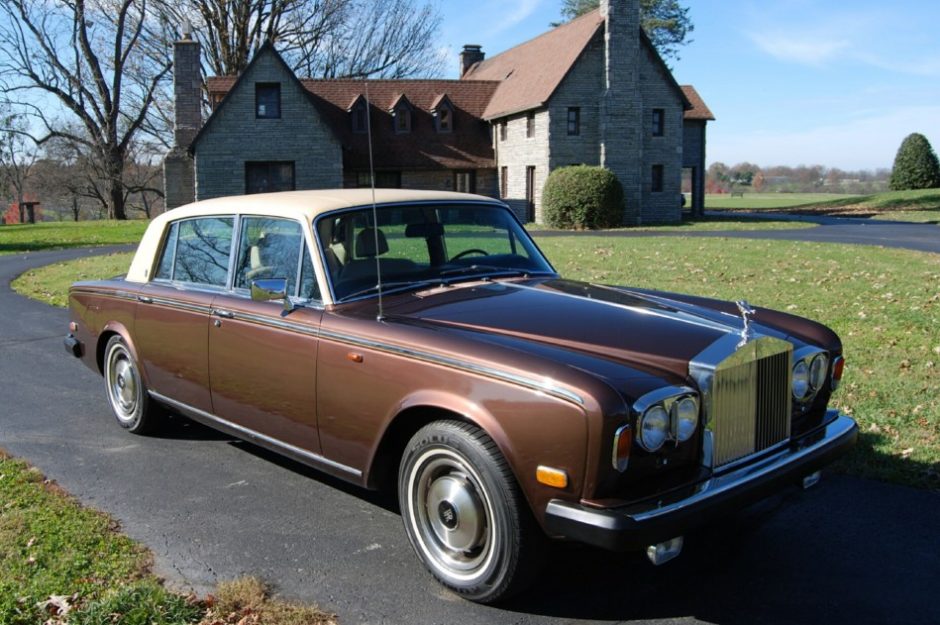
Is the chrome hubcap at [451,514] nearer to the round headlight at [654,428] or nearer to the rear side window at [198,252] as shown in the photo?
the round headlight at [654,428]

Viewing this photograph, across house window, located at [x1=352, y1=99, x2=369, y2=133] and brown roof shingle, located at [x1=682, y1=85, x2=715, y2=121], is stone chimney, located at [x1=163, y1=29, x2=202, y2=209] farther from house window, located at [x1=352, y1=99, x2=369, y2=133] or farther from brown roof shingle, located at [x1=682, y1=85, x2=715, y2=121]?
brown roof shingle, located at [x1=682, y1=85, x2=715, y2=121]

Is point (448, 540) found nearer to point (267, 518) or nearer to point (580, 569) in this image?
point (580, 569)

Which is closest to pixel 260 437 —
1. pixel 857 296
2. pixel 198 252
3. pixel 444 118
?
pixel 198 252

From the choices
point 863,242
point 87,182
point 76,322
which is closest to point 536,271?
point 76,322

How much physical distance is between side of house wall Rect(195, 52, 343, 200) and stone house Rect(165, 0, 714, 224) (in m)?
0.05

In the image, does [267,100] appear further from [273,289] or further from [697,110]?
[273,289]

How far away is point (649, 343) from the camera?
3701mm

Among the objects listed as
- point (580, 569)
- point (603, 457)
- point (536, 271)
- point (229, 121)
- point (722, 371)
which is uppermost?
point (229, 121)

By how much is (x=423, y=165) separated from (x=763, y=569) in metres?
35.0

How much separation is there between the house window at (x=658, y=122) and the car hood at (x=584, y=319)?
3427cm

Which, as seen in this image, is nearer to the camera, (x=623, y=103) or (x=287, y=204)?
(x=287, y=204)

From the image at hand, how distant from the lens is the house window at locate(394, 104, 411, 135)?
127 feet

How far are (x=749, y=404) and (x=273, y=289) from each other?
2435 mm

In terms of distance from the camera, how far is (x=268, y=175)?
35750 millimetres
